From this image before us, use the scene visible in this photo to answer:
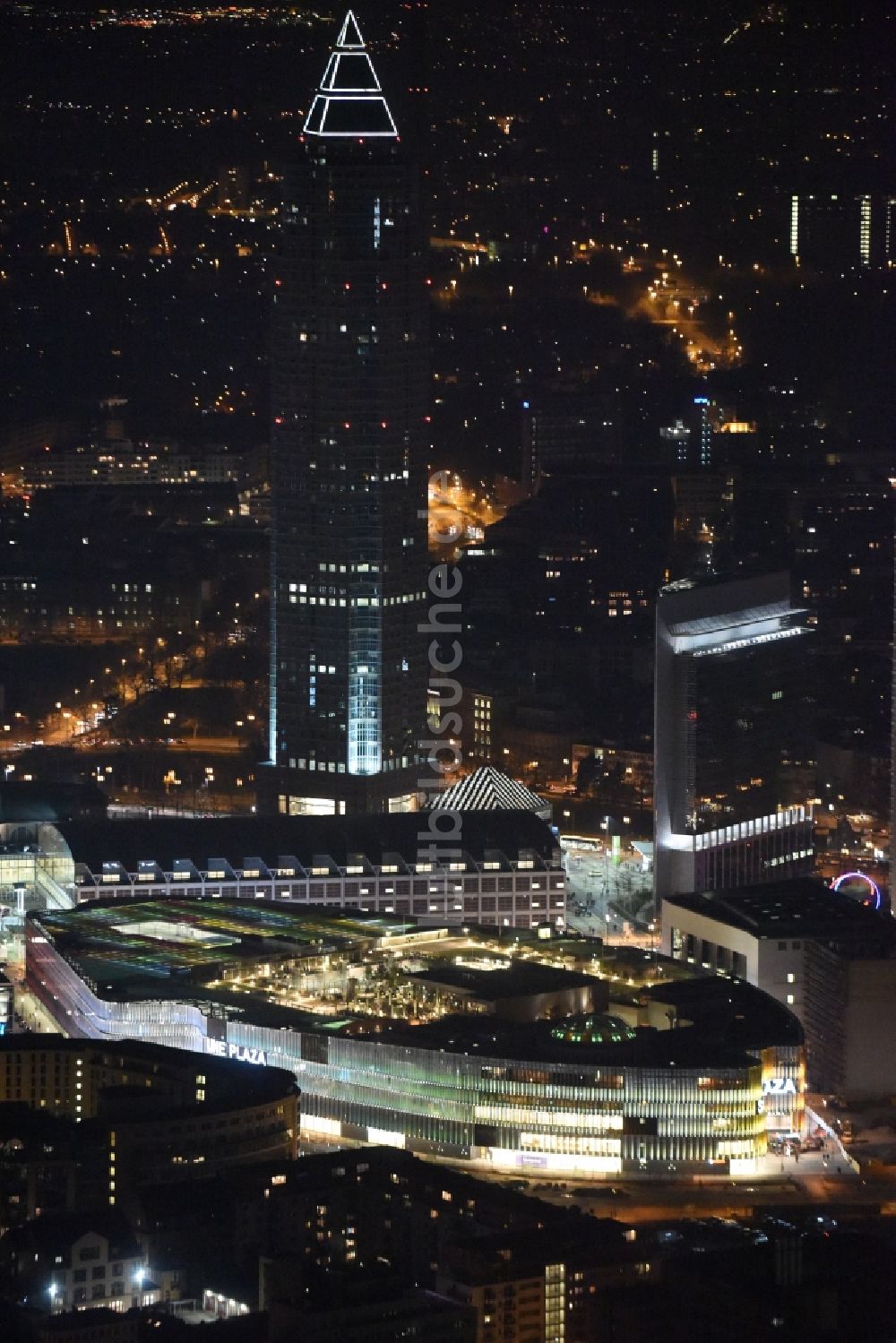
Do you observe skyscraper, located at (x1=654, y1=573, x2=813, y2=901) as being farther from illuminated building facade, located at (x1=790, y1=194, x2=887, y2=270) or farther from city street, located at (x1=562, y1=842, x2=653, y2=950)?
illuminated building facade, located at (x1=790, y1=194, x2=887, y2=270)

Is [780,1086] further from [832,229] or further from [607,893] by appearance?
[832,229]

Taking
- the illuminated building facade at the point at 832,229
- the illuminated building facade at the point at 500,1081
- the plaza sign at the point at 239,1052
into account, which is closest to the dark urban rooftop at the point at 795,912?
the illuminated building facade at the point at 500,1081

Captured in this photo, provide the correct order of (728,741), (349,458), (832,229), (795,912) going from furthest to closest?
1. (832,229)
2. (349,458)
3. (728,741)
4. (795,912)

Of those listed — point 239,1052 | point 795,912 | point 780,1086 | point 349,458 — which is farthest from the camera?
point 349,458

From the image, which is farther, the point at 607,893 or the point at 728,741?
the point at 607,893

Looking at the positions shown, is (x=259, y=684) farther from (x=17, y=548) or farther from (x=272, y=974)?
(x=272, y=974)

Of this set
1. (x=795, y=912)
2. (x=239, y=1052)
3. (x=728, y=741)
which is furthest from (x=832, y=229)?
(x=239, y=1052)
